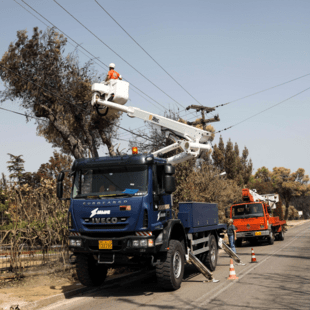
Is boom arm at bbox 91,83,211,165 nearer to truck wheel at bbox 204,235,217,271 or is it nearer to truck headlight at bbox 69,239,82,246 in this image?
truck wheel at bbox 204,235,217,271

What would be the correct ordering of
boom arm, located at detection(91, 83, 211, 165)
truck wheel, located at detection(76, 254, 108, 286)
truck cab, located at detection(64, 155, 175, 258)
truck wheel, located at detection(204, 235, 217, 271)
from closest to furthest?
truck cab, located at detection(64, 155, 175, 258), truck wheel, located at detection(76, 254, 108, 286), truck wheel, located at detection(204, 235, 217, 271), boom arm, located at detection(91, 83, 211, 165)

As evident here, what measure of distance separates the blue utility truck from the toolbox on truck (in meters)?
0.59

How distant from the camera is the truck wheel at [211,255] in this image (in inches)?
456

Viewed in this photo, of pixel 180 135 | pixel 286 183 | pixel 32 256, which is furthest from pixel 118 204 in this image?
pixel 286 183

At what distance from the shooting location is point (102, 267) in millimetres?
9367

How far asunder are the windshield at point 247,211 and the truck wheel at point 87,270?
1354 centimetres

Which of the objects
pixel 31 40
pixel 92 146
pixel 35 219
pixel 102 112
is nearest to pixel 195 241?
pixel 35 219

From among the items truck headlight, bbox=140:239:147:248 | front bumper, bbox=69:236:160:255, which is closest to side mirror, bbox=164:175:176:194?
front bumper, bbox=69:236:160:255

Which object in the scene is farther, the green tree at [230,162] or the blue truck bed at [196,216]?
the green tree at [230,162]

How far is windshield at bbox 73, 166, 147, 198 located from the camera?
8205 mm

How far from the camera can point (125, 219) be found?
25.9 feet

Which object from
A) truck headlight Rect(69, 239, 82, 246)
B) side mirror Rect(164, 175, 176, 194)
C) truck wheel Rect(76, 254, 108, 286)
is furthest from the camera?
truck wheel Rect(76, 254, 108, 286)

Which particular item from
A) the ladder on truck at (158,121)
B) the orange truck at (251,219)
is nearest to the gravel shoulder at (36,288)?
the ladder on truck at (158,121)

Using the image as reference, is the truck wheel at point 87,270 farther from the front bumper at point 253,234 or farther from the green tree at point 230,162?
the green tree at point 230,162
